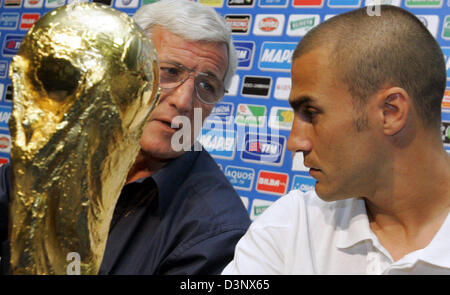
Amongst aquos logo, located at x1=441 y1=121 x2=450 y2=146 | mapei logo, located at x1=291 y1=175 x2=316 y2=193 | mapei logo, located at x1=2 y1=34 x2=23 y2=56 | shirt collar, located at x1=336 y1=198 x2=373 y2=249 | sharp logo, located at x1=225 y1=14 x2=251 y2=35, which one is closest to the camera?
shirt collar, located at x1=336 y1=198 x2=373 y2=249

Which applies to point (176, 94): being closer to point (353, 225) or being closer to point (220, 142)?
point (353, 225)

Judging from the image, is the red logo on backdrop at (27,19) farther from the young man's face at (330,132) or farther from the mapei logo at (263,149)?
the young man's face at (330,132)

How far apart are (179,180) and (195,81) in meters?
0.22

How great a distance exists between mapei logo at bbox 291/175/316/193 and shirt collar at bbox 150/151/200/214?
0.99 metres

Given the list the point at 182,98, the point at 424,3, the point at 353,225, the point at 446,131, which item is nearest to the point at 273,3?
the point at 424,3

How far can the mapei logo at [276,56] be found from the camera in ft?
7.11

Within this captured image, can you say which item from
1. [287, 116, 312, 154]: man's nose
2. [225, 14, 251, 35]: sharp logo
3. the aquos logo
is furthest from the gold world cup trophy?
[225, 14, 251, 35]: sharp logo

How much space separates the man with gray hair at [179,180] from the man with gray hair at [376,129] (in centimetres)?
22

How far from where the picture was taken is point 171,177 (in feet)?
3.45

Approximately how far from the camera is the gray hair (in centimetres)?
110

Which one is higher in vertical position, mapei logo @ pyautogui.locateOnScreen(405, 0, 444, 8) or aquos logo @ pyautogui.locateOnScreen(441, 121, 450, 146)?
mapei logo @ pyautogui.locateOnScreen(405, 0, 444, 8)

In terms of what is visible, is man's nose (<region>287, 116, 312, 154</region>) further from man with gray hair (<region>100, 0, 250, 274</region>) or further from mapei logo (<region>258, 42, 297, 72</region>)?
mapei logo (<region>258, 42, 297, 72</region>)

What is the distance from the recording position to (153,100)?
1.55 ft

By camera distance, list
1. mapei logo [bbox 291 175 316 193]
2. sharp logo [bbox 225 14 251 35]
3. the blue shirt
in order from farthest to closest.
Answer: sharp logo [bbox 225 14 251 35], mapei logo [bbox 291 175 316 193], the blue shirt
